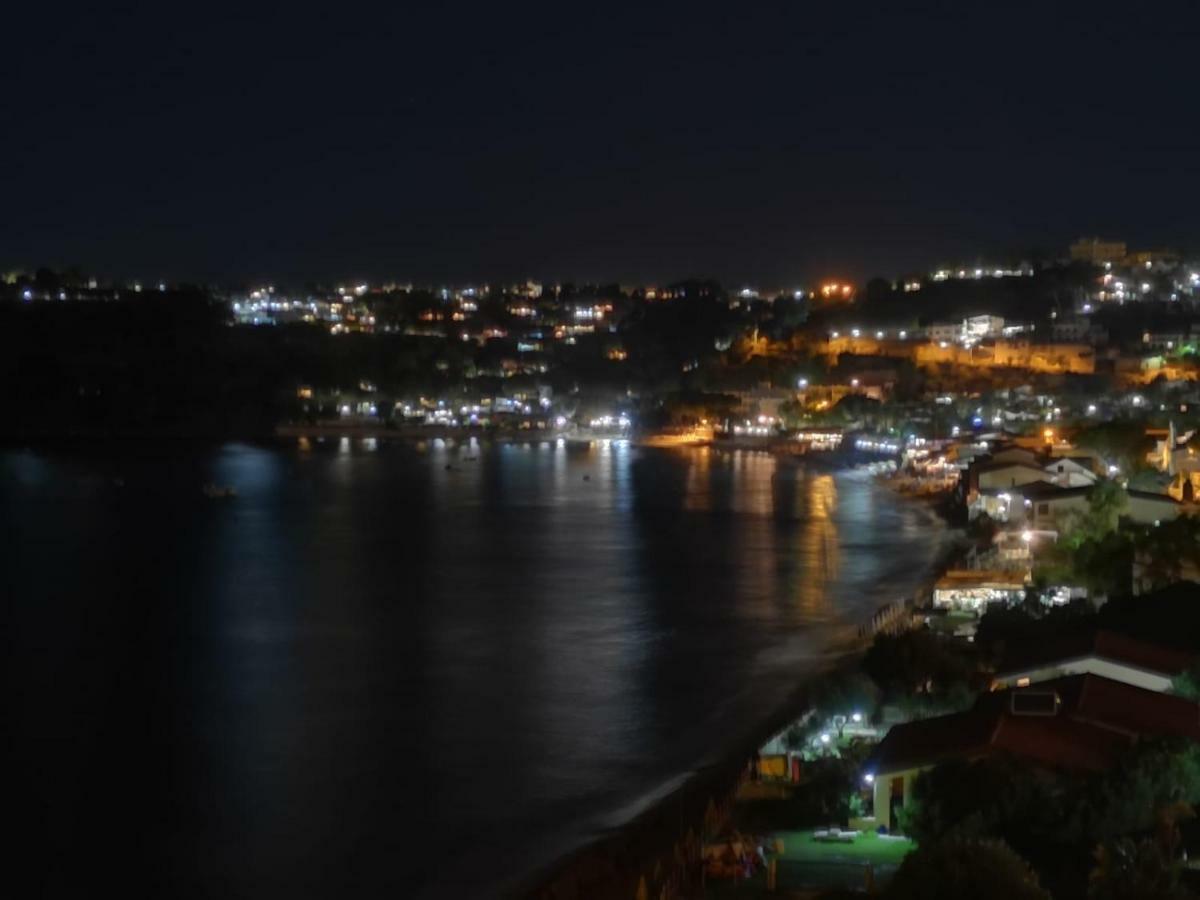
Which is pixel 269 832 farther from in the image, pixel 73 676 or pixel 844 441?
pixel 844 441

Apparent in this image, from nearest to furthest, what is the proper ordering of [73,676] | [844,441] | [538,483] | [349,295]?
[73,676] → [538,483] → [844,441] → [349,295]

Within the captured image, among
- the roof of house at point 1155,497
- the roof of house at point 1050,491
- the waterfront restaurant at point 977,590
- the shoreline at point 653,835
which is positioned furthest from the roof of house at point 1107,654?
the roof of house at point 1050,491

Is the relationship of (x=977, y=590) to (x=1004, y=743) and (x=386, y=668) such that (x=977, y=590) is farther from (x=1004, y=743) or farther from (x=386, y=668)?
(x=1004, y=743)

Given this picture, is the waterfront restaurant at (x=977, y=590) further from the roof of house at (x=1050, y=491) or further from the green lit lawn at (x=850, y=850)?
the green lit lawn at (x=850, y=850)

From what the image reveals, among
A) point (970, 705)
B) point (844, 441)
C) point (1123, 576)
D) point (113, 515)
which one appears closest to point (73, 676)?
point (970, 705)

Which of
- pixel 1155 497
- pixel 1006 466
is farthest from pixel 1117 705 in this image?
pixel 1006 466

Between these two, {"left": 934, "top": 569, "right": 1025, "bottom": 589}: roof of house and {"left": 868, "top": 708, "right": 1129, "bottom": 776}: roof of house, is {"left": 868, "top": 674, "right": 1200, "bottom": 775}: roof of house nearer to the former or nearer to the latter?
{"left": 868, "top": 708, "right": 1129, "bottom": 776}: roof of house
